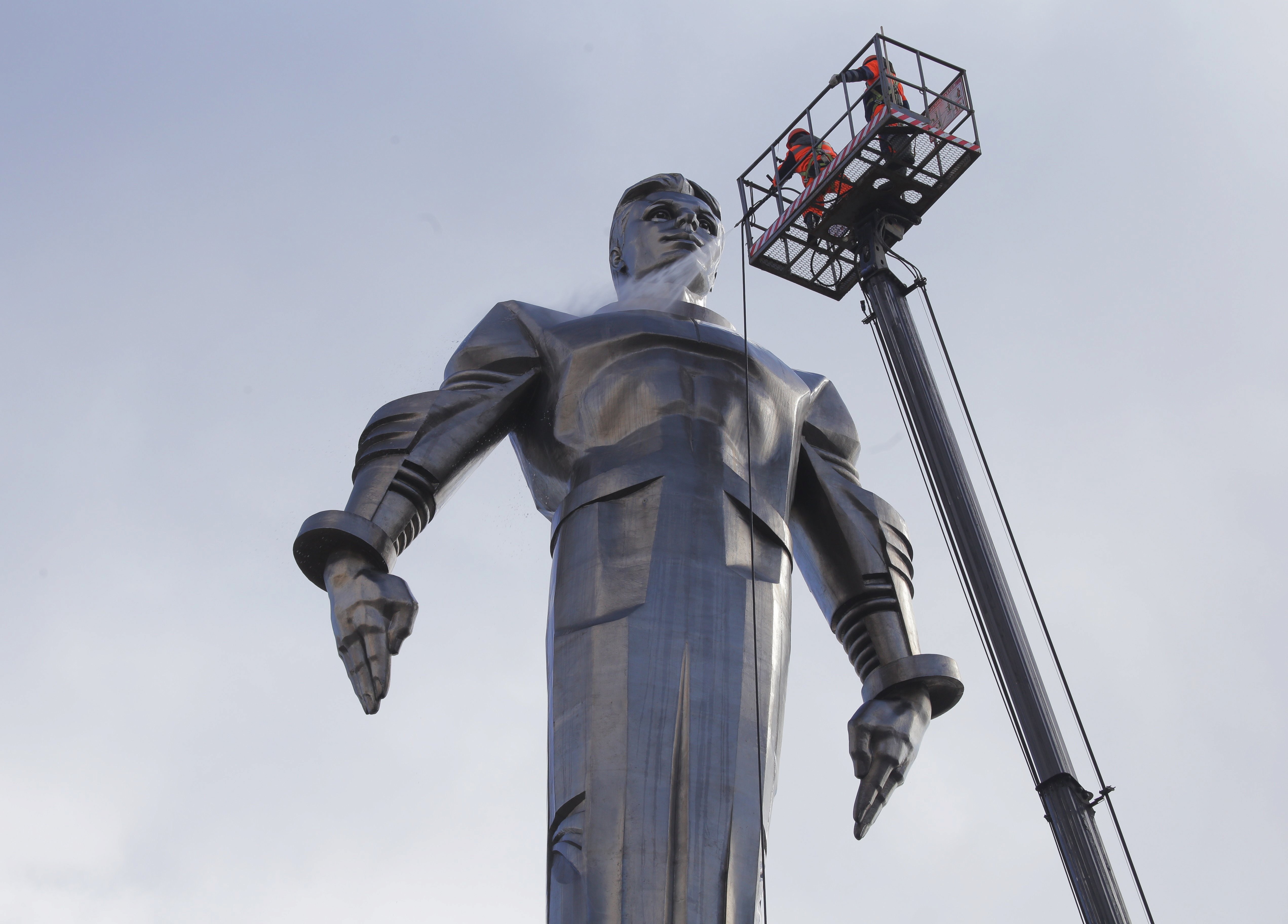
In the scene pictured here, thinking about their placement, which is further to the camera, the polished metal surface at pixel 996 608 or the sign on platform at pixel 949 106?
the sign on platform at pixel 949 106

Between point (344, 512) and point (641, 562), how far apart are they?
106 centimetres

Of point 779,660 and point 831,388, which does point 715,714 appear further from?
point 831,388

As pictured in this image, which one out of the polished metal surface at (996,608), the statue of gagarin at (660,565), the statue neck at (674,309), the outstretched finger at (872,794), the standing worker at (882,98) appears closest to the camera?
the statue of gagarin at (660,565)

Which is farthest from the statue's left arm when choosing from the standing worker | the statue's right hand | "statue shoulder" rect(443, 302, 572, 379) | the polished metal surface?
the standing worker

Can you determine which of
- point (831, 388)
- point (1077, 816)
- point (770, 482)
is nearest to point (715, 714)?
point (770, 482)

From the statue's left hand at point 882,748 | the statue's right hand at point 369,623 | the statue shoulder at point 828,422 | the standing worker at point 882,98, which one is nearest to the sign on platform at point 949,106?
the standing worker at point 882,98

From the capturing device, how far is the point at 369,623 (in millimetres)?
5578

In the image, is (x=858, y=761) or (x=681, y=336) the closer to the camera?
(x=858, y=761)

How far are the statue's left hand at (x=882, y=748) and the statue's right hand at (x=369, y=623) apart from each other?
5.76 ft

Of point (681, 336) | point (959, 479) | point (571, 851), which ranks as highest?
point (959, 479)

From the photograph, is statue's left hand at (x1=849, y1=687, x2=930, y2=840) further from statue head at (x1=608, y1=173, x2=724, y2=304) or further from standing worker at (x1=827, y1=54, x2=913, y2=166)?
standing worker at (x1=827, y1=54, x2=913, y2=166)

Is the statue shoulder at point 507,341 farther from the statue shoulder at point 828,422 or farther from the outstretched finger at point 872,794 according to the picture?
the outstretched finger at point 872,794

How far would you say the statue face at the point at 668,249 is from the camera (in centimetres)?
731

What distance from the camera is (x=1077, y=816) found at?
10562 millimetres
